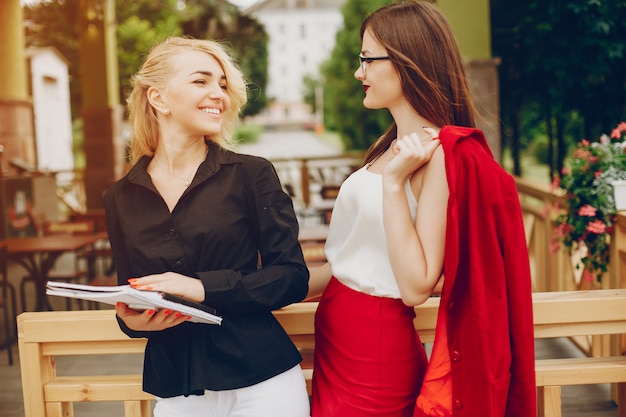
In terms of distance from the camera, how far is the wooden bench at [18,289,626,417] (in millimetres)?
1881

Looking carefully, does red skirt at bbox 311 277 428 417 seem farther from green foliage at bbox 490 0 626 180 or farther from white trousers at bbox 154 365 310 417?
green foliage at bbox 490 0 626 180

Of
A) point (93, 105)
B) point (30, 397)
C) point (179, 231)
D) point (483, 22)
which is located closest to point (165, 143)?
point (179, 231)

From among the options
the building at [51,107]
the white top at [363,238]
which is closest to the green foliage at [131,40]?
the building at [51,107]

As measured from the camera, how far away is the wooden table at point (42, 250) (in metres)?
5.02

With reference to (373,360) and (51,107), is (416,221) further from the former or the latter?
(51,107)

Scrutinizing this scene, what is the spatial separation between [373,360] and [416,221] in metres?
0.33

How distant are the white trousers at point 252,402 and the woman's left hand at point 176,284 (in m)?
0.25

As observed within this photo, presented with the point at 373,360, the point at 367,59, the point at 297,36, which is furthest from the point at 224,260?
the point at 297,36

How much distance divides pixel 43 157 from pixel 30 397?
70.9 feet

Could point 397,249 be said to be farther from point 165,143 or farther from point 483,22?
point 483,22

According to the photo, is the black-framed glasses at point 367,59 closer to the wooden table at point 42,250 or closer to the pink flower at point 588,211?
the pink flower at point 588,211

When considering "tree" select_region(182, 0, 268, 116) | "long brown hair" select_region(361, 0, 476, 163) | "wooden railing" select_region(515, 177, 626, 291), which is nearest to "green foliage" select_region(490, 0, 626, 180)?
"wooden railing" select_region(515, 177, 626, 291)

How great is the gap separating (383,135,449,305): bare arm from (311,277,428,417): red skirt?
0.10 m

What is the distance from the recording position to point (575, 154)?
4000mm
